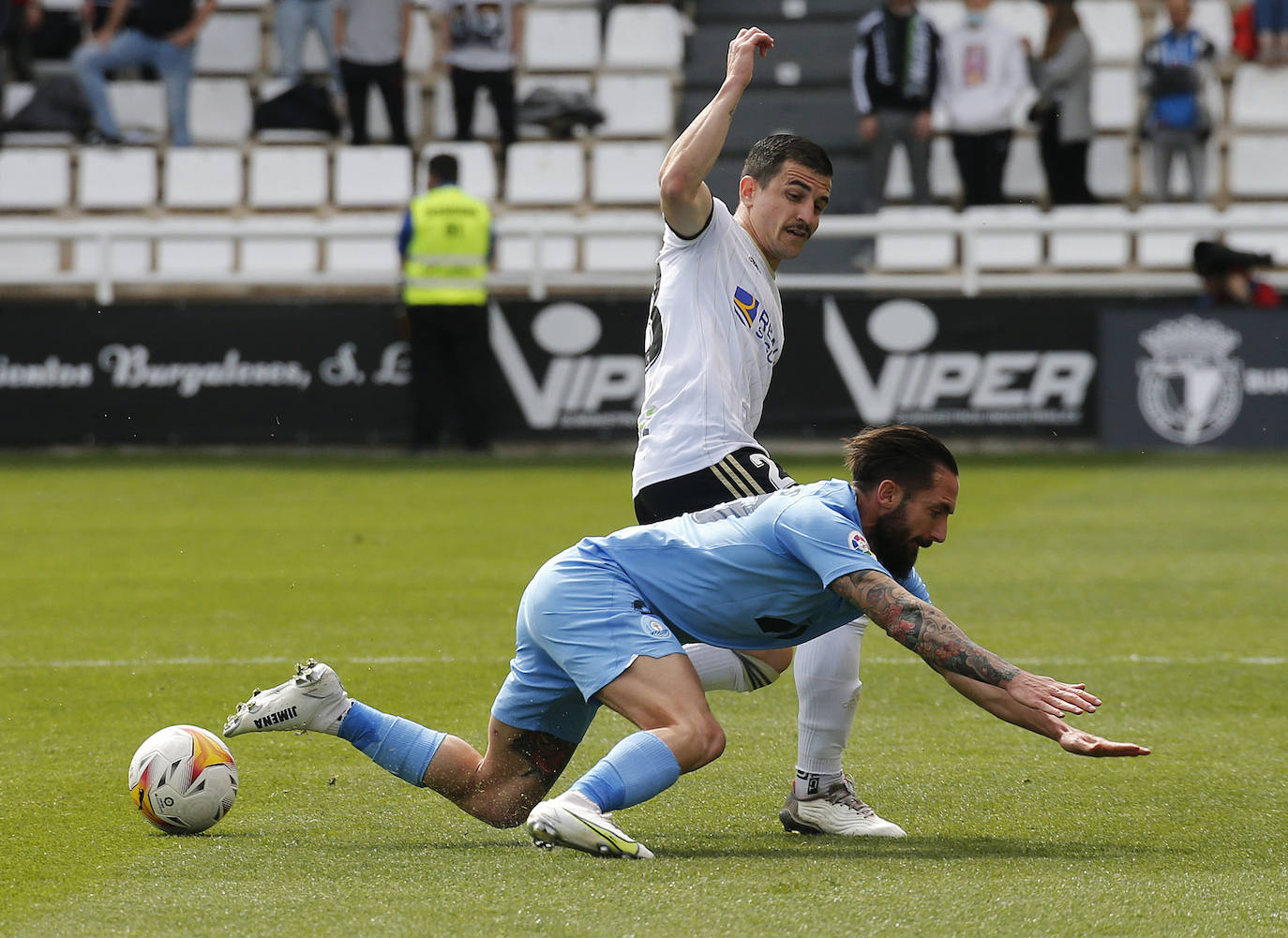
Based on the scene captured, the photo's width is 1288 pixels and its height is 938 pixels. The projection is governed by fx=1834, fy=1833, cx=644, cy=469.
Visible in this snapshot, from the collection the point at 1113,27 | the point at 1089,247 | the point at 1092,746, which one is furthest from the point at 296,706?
the point at 1113,27

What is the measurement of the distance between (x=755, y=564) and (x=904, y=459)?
0.44 metres

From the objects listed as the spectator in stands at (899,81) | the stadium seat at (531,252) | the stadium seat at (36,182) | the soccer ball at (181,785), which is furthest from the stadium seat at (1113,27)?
the soccer ball at (181,785)

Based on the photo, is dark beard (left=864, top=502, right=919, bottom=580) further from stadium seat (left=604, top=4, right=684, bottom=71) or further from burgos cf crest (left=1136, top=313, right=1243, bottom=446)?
stadium seat (left=604, top=4, right=684, bottom=71)

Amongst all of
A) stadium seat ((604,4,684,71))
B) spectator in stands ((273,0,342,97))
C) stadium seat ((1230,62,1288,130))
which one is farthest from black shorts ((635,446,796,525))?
stadium seat ((1230,62,1288,130))

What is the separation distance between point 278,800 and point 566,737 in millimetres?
834

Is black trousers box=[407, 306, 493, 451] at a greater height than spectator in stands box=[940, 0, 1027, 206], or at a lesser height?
lesser

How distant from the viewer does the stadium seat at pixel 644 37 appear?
19.0 m

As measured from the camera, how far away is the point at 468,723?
19.6ft

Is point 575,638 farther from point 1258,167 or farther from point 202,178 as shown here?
point 1258,167

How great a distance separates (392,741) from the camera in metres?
4.80

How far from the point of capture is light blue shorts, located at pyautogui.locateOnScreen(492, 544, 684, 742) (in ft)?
14.5

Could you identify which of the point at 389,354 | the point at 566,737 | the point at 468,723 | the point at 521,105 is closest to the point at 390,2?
the point at 521,105

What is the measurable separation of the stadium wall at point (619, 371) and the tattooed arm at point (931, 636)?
34.9ft

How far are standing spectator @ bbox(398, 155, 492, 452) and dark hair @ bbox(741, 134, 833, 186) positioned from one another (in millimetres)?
9876
